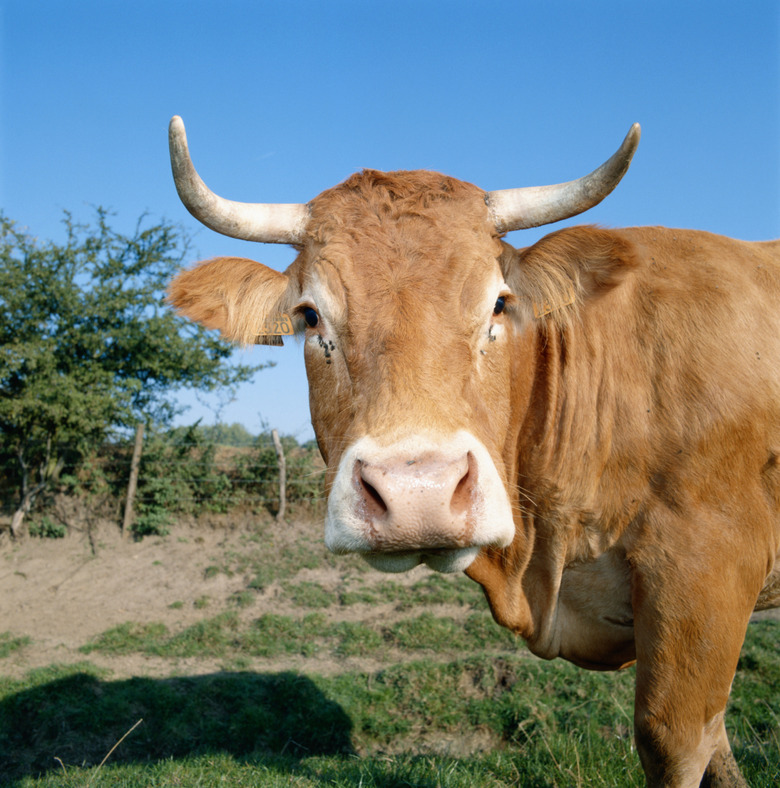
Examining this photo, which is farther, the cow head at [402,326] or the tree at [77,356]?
the tree at [77,356]

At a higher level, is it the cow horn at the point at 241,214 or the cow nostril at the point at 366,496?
the cow horn at the point at 241,214

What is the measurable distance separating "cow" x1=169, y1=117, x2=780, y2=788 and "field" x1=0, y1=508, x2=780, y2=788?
1.38 metres

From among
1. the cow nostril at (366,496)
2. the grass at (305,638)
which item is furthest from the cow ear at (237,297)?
the grass at (305,638)

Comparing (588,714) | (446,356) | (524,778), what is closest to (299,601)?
(588,714)

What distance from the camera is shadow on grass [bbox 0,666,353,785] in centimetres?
691

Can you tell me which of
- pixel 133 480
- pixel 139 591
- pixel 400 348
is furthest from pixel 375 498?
pixel 133 480

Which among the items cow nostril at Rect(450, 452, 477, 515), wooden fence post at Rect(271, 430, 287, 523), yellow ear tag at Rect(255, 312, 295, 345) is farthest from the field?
yellow ear tag at Rect(255, 312, 295, 345)

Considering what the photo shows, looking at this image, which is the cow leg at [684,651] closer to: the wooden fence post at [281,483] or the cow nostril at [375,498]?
the cow nostril at [375,498]

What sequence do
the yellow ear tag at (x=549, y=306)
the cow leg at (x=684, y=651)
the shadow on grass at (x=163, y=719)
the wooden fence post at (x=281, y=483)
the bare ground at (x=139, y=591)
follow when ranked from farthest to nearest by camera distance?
the wooden fence post at (x=281, y=483) < the bare ground at (x=139, y=591) < the shadow on grass at (x=163, y=719) < the yellow ear tag at (x=549, y=306) < the cow leg at (x=684, y=651)

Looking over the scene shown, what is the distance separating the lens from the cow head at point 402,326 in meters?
2.12

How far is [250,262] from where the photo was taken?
3.58 meters

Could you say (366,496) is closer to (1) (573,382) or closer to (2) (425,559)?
(2) (425,559)

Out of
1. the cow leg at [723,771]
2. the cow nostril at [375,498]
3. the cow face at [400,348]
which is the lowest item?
the cow leg at [723,771]

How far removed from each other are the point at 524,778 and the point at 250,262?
12.1 feet
